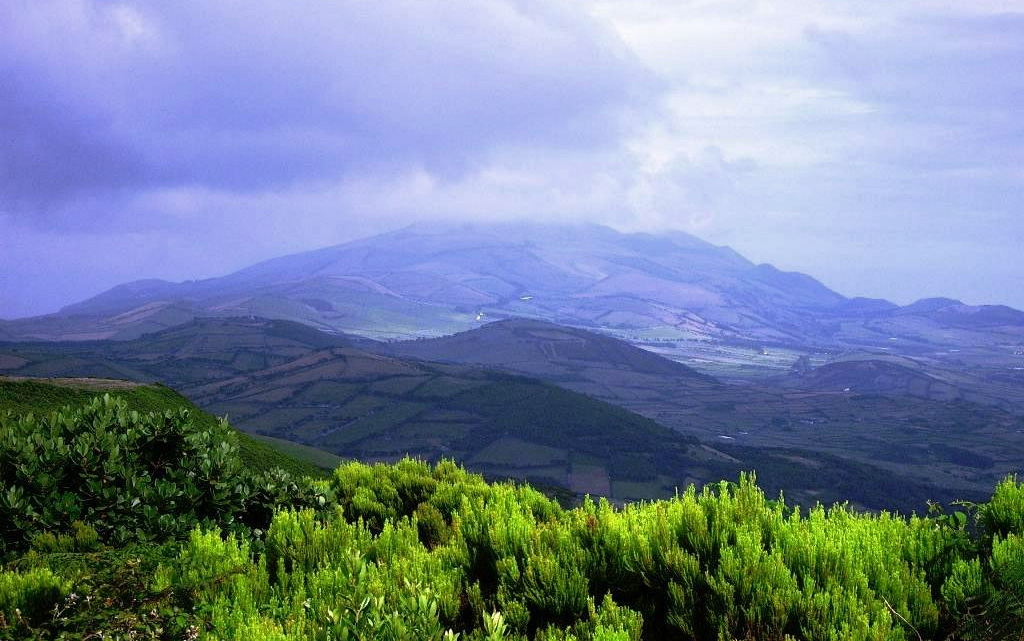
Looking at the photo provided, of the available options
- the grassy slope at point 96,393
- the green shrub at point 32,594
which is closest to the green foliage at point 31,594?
the green shrub at point 32,594

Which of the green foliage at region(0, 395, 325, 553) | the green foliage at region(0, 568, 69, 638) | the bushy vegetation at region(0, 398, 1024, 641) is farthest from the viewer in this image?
the green foliage at region(0, 395, 325, 553)

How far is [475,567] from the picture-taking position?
30.7 feet

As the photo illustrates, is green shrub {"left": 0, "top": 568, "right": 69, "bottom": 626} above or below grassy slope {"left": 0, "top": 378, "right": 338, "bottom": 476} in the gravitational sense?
above

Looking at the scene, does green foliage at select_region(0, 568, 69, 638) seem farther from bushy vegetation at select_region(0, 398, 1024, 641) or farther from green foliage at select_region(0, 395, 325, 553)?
green foliage at select_region(0, 395, 325, 553)

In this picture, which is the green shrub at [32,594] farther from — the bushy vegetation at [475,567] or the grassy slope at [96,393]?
the grassy slope at [96,393]

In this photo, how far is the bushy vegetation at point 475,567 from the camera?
7098mm

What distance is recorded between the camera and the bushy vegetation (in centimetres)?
710

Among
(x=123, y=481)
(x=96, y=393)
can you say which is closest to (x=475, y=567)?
(x=123, y=481)

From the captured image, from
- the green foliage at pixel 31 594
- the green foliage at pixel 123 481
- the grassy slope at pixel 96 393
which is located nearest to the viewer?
the green foliage at pixel 31 594

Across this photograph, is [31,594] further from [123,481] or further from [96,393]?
[96,393]

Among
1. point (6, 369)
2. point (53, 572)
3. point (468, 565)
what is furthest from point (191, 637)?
point (6, 369)

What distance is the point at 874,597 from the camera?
7.52 meters

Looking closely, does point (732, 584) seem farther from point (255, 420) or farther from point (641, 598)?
point (255, 420)

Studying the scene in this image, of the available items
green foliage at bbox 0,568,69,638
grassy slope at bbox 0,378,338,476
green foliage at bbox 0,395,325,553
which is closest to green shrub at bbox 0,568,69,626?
green foliage at bbox 0,568,69,638
